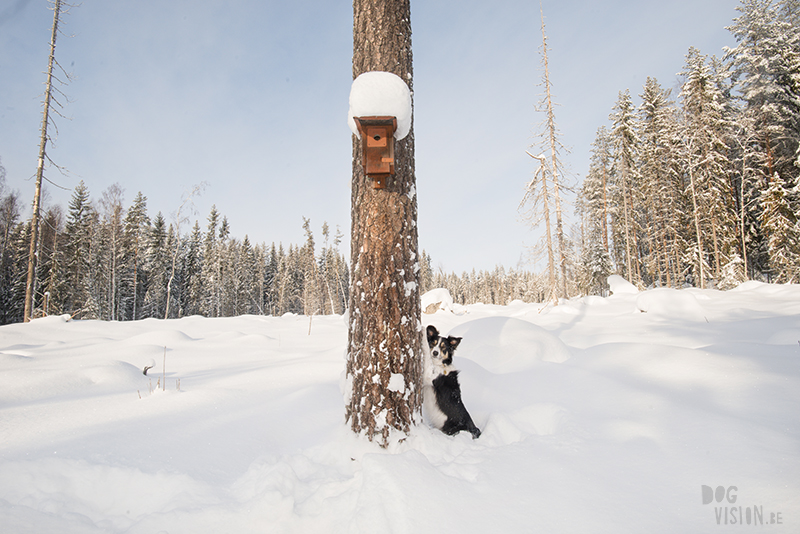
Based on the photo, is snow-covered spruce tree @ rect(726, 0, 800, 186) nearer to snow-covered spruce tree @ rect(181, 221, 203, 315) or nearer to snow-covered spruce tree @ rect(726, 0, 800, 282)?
snow-covered spruce tree @ rect(726, 0, 800, 282)

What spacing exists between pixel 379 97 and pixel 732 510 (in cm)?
321

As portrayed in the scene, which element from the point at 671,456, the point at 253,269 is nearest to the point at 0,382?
Answer: the point at 671,456

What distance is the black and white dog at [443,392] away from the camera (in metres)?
2.74

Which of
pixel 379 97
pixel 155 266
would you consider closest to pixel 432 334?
pixel 379 97

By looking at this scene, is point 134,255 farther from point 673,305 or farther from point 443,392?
point 673,305

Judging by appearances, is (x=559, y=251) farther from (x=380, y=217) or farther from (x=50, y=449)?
(x=50, y=449)

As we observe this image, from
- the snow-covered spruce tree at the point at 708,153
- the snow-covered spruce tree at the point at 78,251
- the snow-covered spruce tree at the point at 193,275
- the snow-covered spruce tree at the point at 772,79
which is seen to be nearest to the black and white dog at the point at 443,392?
the snow-covered spruce tree at the point at 708,153

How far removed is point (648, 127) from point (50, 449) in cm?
2901

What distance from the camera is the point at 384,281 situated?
2529 millimetres

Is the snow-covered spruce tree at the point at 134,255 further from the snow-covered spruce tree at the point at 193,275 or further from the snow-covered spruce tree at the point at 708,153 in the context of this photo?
the snow-covered spruce tree at the point at 708,153

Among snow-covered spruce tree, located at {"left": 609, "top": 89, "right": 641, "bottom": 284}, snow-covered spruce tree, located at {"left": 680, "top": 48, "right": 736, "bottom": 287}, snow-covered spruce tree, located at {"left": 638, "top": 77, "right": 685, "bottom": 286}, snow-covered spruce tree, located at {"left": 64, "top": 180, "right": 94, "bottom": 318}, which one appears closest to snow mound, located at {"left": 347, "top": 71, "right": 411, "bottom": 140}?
snow-covered spruce tree, located at {"left": 680, "top": 48, "right": 736, "bottom": 287}

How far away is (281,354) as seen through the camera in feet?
19.9

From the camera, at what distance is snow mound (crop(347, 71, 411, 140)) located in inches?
94.5

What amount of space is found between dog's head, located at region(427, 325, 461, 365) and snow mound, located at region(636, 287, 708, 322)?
314 inches
